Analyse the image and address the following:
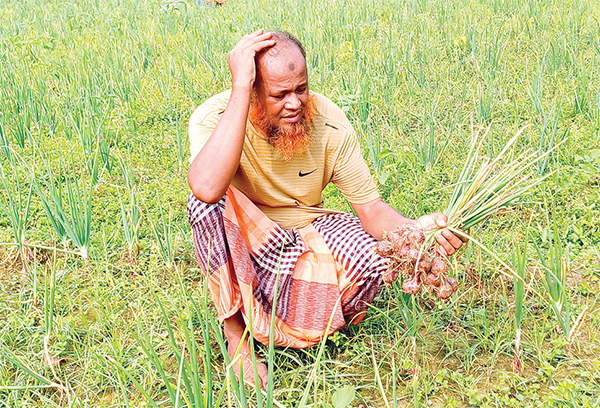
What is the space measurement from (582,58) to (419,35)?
1309 mm

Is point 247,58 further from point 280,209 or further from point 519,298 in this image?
point 519,298

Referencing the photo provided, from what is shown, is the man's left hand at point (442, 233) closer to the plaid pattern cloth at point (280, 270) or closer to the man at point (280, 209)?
the man at point (280, 209)

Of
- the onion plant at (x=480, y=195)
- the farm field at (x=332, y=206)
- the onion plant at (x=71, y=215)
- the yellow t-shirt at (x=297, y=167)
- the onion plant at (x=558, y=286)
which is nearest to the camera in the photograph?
the onion plant at (x=480, y=195)

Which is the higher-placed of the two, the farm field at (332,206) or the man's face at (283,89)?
the man's face at (283,89)

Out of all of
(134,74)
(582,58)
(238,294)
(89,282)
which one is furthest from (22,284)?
(582,58)

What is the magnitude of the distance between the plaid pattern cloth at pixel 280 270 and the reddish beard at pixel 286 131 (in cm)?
23

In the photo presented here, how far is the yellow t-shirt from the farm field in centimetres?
44

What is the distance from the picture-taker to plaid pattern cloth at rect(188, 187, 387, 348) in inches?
76.1

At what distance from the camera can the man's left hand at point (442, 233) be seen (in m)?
1.75

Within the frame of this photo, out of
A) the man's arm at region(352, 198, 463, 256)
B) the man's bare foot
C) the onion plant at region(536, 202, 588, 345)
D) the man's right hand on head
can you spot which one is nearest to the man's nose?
the man's right hand on head

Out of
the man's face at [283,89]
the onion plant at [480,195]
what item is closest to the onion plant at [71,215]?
the man's face at [283,89]

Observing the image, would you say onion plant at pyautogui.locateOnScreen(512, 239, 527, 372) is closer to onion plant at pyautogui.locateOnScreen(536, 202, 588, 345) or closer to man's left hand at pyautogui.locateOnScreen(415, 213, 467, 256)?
onion plant at pyautogui.locateOnScreen(536, 202, 588, 345)

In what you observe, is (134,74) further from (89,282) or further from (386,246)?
(386,246)

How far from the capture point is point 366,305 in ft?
6.87
